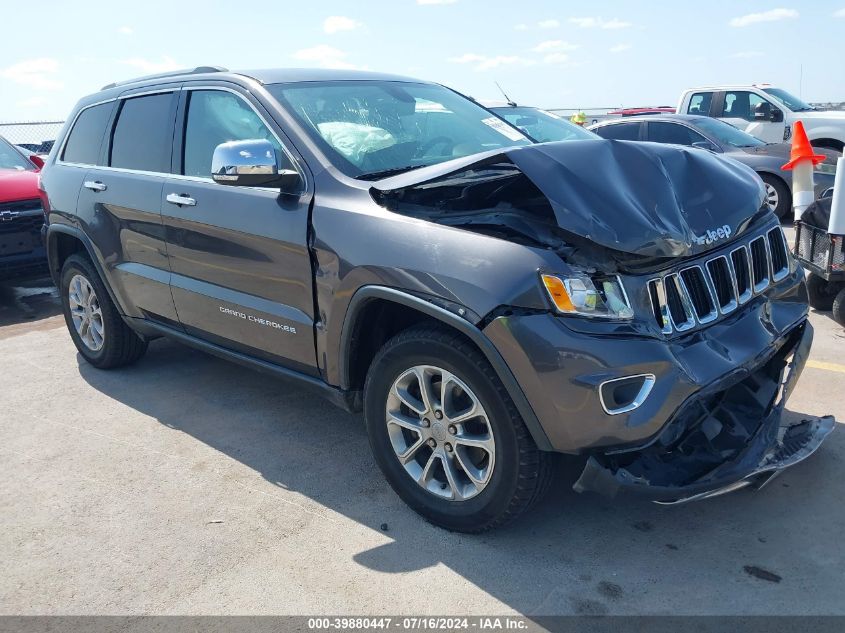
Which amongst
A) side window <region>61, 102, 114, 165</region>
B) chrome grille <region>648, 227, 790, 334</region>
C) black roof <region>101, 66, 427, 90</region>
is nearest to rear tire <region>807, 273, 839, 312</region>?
chrome grille <region>648, 227, 790, 334</region>

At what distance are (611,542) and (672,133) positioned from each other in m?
8.45

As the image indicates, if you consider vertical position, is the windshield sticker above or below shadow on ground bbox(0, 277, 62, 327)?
above

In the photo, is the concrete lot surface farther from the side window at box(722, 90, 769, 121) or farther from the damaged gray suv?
the side window at box(722, 90, 769, 121)

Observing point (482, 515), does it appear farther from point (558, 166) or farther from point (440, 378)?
point (558, 166)

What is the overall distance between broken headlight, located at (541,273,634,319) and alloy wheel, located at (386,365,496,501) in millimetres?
523

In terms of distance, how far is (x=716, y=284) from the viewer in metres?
2.98

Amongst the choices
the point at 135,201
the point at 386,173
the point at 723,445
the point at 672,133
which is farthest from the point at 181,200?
→ the point at 672,133

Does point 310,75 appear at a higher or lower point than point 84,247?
higher

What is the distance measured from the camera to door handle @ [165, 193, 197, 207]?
13.2 feet

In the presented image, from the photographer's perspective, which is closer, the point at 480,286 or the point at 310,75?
the point at 480,286

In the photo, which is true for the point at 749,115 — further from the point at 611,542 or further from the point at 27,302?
the point at 611,542

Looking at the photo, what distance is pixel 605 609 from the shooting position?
2676 mm

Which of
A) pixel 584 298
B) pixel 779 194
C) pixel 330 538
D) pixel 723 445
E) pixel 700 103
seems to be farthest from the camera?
pixel 700 103

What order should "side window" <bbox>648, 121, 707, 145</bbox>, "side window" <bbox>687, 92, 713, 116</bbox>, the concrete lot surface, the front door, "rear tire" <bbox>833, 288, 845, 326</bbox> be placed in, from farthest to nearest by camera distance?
"side window" <bbox>687, 92, 713, 116</bbox> → the front door → "side window" <bbox>648, 121, 707, 145</bbox> → "rear tire" <bbox>833, 288, 845, 326</bbox> → the concrete lot surface
